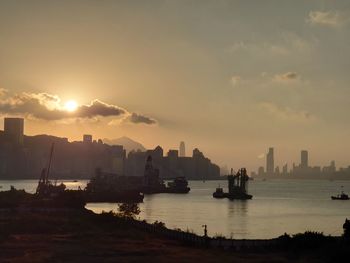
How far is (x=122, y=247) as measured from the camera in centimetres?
6259

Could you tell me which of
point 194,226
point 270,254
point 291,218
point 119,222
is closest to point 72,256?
point 270,254

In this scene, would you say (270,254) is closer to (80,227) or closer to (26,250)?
(26,250)

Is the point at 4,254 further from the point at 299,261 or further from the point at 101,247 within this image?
the point at 299,261

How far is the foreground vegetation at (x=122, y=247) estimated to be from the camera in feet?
178

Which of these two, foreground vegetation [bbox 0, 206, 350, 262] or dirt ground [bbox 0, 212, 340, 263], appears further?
dirt ground [bbox 0, 212, 340, 263]

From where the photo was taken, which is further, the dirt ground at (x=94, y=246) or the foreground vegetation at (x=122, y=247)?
the dirt ground at (x=94, y=246)

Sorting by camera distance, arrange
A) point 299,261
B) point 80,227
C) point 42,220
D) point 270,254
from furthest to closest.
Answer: point 42,220 < point 80,227 < point 270,254 < point 299,261

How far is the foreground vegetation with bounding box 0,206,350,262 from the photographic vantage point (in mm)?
54250

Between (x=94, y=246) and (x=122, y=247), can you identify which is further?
(x=94, y=246)

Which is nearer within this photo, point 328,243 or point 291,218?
point 328,243

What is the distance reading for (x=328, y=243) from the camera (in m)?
59.3

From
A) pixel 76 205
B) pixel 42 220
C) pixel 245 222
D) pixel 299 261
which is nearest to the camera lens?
pixel 299 261

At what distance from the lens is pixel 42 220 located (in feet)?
287

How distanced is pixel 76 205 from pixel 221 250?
68.9 metres
